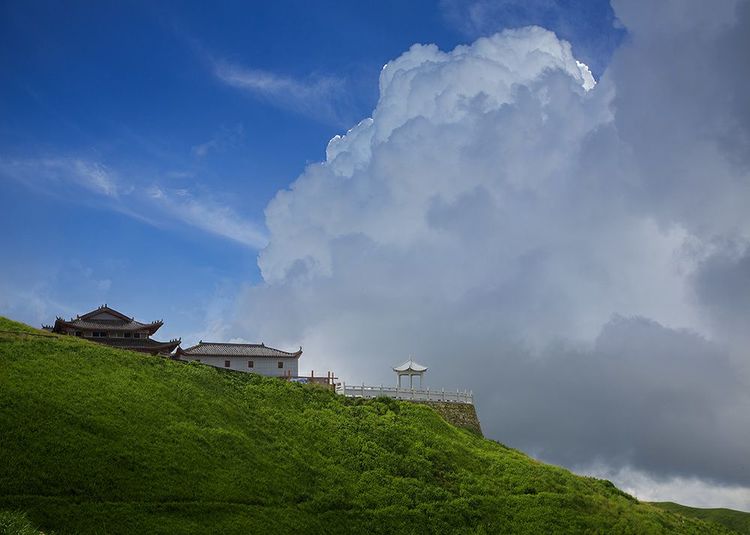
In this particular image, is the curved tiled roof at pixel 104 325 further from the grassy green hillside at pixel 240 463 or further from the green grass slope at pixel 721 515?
the green grass slope at pixel 721 515

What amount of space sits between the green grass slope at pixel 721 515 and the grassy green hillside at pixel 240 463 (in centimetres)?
7377

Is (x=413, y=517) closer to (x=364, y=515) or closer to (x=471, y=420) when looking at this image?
(x=364, y=515)

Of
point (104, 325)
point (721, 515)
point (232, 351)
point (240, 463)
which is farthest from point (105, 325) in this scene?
point (721, 515)

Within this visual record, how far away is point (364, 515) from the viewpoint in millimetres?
48906

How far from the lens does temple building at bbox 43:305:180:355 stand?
3041 inches

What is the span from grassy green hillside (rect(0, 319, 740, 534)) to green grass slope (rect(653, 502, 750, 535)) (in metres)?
73.8

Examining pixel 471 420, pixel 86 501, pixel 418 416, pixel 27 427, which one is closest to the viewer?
pixel 86 501

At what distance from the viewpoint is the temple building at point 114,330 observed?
77.2m

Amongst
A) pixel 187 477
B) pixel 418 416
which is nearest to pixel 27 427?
pixel 187 477

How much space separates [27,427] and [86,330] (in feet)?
118

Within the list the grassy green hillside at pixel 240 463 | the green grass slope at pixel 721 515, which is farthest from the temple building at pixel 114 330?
the green grass slope at pixel 721 515

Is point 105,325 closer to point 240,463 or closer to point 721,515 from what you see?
point 240,463

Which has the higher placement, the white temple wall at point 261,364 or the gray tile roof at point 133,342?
the gray tile roof at point 133,342

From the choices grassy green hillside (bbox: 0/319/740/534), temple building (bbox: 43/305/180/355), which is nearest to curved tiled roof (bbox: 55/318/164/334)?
temple building (bbox: 43/305/180/355)
